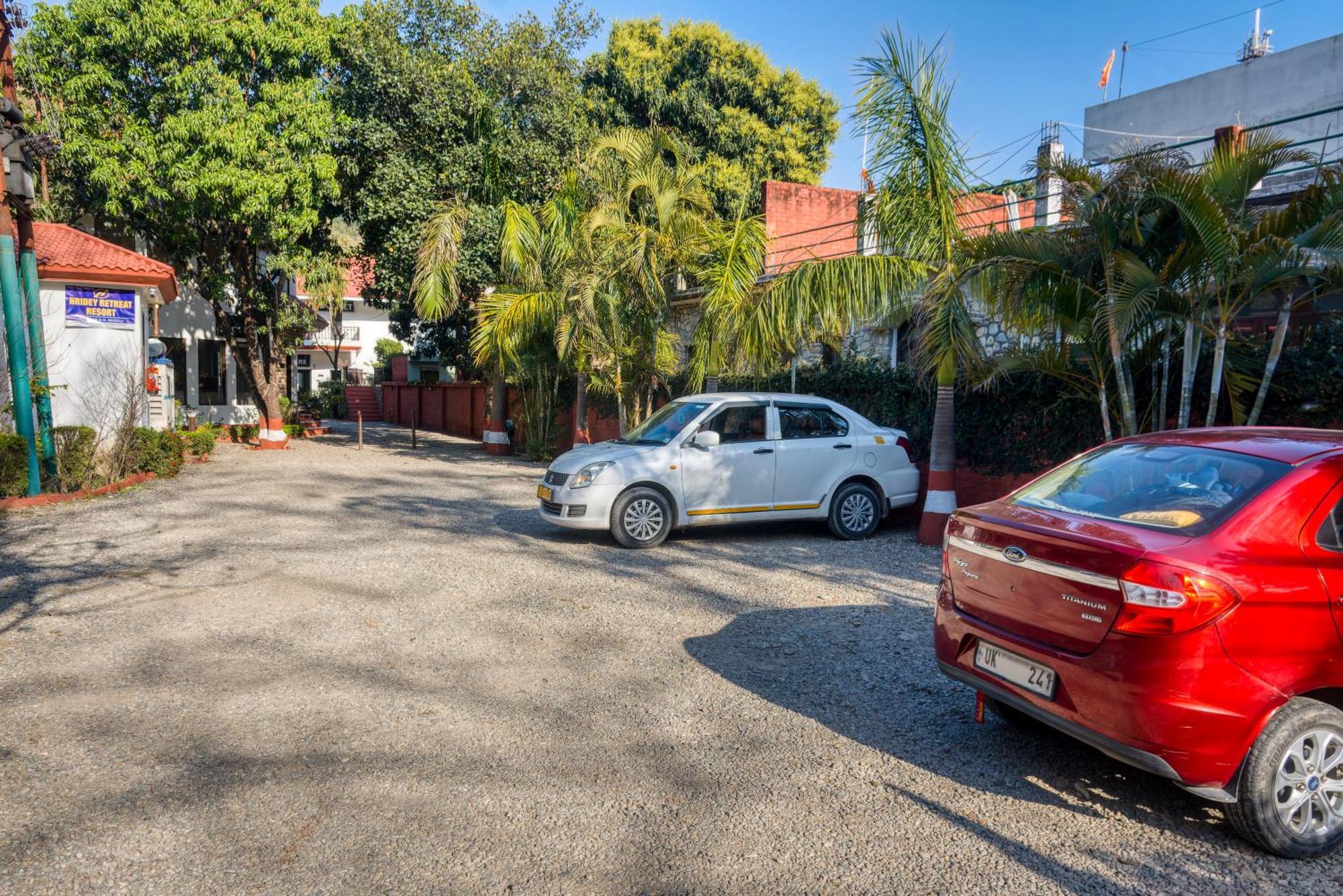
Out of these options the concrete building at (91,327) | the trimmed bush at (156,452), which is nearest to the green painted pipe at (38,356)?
the trimmed bush at (156,452)

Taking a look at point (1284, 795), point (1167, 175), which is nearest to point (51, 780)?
point (1284, 795)

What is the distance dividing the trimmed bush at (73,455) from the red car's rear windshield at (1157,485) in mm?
12702

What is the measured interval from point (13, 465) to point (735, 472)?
9.42m

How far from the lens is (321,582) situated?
767 cm

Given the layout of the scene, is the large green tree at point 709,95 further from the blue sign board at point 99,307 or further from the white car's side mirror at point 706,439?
the white car's side mirror at point 706,439

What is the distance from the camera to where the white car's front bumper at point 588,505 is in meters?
9.23

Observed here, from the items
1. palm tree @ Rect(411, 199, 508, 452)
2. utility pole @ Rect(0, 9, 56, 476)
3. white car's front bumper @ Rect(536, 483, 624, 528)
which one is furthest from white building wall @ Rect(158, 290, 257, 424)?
white car's front bumper @ Rect(536, 483, 624, 528)

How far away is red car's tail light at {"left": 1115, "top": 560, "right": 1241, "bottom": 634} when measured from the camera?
3312 millimetres

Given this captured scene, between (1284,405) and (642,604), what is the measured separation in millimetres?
6110

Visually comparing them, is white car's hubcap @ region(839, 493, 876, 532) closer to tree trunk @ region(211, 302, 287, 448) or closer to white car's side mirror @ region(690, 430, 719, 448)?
white car's side mirror @ region(690, 430, 719, 448)

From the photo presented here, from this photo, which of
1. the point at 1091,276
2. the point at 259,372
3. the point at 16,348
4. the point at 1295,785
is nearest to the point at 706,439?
the point at 1091,276

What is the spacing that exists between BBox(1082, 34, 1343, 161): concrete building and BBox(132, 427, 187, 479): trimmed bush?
18.6 m

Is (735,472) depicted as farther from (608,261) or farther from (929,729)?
(608,261)

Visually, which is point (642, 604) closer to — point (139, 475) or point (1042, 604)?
point (1042, 604)
